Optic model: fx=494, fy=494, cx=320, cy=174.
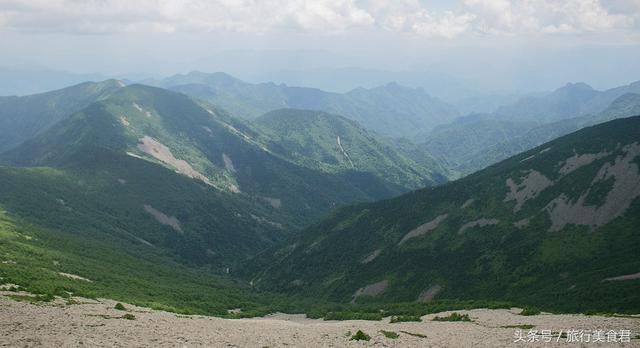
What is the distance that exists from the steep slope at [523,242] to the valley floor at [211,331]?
34962 mm

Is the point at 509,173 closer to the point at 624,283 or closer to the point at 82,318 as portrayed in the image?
the point at 624,283

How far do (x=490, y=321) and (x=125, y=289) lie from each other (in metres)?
75.5

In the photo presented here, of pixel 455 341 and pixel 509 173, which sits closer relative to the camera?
pixel 455 341

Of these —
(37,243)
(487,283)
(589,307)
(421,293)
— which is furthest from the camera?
(37,243)

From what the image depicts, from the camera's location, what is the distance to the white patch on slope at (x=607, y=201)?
13488 cm

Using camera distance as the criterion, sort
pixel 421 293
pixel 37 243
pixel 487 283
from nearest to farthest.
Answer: pixel 487 283
pixel 421 293
pixel 37 243

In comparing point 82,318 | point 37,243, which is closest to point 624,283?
point 82,318

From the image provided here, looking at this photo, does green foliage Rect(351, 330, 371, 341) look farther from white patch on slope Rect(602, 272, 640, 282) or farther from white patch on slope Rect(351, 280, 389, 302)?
white patch on slope Rect(351, 280, 389, 302)

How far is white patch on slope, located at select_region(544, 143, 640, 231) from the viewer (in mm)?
134875

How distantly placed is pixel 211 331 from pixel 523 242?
110125 millimetres

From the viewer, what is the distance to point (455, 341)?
48.8 m

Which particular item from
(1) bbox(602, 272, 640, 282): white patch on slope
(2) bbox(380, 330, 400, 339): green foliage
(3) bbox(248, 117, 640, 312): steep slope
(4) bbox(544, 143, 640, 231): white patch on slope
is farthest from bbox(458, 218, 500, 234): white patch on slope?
(2) bbox(380, 330, 400, 339): green foliage

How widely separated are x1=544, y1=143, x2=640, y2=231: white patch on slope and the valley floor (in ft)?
287

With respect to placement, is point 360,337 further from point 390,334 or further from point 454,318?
point 454,318
